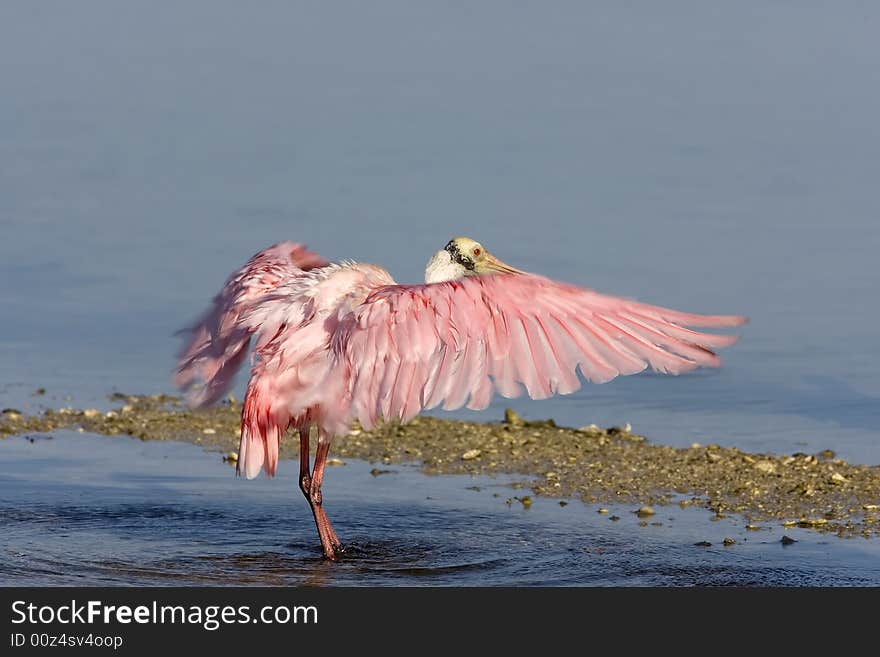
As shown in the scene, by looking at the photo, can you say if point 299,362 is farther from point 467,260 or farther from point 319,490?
point 467,260

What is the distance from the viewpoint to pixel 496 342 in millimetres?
10234

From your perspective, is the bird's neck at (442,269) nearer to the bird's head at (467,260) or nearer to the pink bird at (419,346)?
the bird's head at (467,260)

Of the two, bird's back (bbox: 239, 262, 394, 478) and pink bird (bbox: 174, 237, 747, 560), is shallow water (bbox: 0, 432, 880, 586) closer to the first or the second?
pink bird (bbox: 174, 237, 747, 560)

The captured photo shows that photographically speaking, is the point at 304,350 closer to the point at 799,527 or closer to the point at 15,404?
the point at 799,527

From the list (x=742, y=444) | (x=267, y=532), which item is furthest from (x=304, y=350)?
(x=742, y=444)

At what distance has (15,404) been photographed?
15.3 metres

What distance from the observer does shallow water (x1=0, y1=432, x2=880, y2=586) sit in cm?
1077

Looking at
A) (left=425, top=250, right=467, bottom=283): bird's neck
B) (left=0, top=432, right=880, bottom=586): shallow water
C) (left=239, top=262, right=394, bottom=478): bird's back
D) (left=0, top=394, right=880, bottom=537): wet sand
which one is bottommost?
(left=0, top=432, right=880, bottom=586): shallow water

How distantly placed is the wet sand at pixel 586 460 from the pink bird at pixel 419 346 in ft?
6.89

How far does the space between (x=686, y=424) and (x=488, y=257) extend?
8.78ft

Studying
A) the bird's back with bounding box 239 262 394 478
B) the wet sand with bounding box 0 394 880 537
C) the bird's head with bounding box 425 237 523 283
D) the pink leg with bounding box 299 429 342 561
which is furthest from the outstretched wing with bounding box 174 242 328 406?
the wet sand with bounding box 0 394 880 537

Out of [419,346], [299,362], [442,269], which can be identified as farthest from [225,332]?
[419,346]

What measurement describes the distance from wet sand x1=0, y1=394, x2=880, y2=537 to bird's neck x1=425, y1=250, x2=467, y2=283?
4.88ft

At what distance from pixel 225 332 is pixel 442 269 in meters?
1.70
